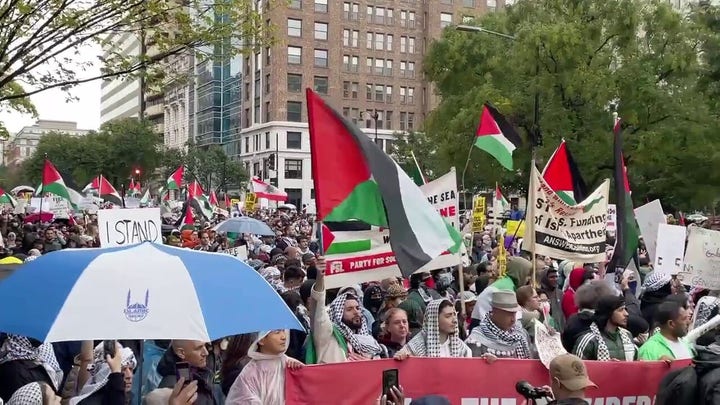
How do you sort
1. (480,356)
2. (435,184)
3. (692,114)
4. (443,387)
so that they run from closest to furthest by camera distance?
(443,387) < (480,356) < (435,184) < (692,114)

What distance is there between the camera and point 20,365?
4973 millimetres

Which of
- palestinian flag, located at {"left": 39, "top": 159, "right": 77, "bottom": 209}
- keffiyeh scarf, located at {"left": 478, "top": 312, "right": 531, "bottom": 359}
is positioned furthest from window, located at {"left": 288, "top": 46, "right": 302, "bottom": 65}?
keffiyeh scarf, located at {"left": 478, "top": 312, "right": 531, "bottom": 359}

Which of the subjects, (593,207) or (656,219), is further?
(656,219)

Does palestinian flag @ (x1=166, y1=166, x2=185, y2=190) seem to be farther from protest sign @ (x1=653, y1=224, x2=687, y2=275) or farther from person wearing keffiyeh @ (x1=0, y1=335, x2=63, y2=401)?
person wearing keffiyeh @ (x1=0, y1=335, x2=63, y2=401)

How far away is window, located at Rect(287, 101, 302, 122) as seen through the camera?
250ft

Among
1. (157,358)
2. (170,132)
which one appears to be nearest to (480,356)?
(157,358)

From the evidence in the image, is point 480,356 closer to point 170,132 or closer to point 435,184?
point 435,184

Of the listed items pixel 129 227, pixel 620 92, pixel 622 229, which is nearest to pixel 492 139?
pixel 622 229

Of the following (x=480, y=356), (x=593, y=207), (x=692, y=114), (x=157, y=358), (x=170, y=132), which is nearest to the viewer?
(x=157, y=358)

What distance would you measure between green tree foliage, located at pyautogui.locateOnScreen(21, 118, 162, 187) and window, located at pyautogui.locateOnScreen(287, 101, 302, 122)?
40.5ft

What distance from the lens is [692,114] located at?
29094 mm

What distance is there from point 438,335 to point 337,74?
7202 cm

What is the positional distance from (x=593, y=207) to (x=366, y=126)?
69.0m

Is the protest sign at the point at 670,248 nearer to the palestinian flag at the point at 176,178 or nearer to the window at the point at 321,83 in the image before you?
the palestinian flag at the point at 176,178
